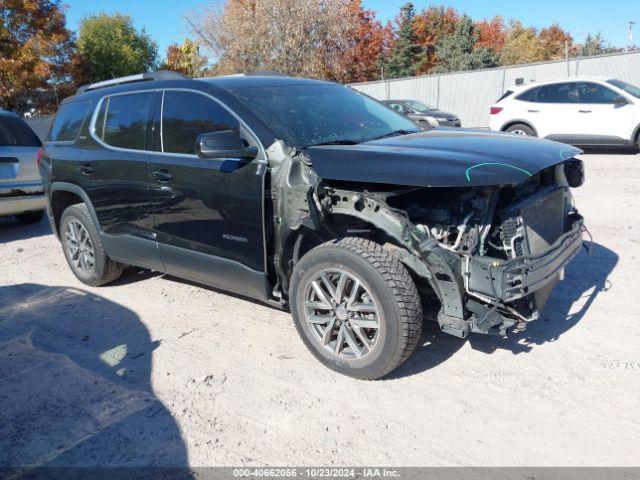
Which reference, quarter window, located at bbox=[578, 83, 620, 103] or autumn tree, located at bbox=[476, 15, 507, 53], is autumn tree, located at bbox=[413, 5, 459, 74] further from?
quarter window, located at bbox=[578, 83, 620, 103]

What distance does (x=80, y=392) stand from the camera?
3492mm

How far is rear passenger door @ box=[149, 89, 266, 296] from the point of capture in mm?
3756

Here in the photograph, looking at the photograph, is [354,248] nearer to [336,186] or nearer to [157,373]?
[336,186]

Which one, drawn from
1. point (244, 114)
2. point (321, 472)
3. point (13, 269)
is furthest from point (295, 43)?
point (321, 472)

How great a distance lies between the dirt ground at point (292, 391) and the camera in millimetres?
2789

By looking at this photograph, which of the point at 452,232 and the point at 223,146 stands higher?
the point at 223,146

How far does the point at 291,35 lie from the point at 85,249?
990 inches

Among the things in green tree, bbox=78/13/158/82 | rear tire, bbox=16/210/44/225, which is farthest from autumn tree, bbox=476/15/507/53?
rear tire, bbox=16/210/44/225

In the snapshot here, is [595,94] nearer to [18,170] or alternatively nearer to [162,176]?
[162,176]

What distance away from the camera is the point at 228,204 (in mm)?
3842

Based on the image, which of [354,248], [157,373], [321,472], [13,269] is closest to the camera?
[321,472]

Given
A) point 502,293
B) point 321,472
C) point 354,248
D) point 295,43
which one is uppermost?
point 295,43

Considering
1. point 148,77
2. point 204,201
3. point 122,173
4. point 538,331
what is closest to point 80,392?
point 204,201

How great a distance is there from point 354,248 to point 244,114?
1323mm
